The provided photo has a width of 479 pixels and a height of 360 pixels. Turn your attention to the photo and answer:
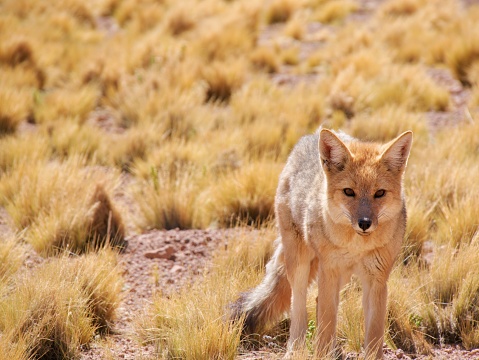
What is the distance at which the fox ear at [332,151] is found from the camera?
3721mm

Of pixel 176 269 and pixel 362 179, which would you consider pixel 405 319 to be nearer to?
pixel 362 179

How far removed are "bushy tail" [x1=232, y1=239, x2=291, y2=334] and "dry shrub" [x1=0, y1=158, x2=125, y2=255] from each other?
1477 mm

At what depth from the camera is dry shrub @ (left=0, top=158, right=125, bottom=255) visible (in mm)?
5738

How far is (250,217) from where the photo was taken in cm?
639

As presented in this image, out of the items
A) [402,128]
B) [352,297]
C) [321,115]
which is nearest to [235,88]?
[321,115]

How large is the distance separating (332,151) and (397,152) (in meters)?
0.34

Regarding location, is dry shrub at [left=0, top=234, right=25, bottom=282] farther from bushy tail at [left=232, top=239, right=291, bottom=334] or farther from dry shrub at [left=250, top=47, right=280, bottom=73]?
dry shrub at [left=250, top=47, right=280, bottom=73]

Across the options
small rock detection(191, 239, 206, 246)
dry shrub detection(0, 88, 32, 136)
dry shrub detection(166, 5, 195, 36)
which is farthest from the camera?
dry shrub detection(166, 5, 195, 36)

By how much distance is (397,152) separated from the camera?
12.2 ft

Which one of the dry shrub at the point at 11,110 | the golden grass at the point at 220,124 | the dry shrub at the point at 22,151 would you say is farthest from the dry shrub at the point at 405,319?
the dry shrub at the point at 11,110

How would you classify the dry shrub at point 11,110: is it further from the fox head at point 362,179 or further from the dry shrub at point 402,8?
the dry shrub at point 402,8

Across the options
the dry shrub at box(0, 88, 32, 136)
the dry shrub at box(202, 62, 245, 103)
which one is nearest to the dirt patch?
the dry shrub at box(0, 88, 32, 136)

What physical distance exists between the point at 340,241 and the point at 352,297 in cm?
89

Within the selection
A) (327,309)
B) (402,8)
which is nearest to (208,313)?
(327,309)
